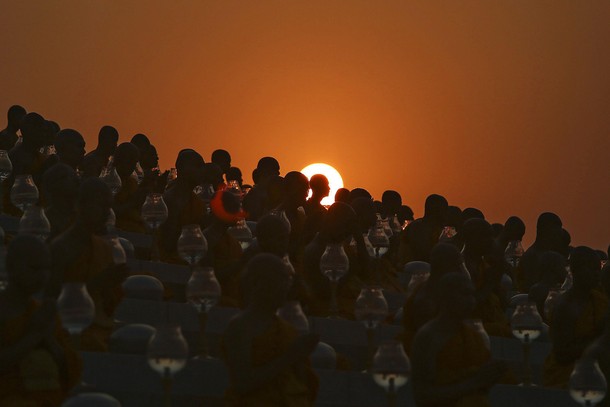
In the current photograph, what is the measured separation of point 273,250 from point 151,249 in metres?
3.00

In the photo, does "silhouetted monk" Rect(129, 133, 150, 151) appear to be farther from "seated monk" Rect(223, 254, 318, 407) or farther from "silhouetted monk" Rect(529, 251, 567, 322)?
"seated monk" Rect(223, 254, 318, 407)

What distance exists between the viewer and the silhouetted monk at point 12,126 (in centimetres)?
2122

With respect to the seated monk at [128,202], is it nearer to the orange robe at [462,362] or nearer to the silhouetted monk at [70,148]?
the silhouetted monk at [70,148]

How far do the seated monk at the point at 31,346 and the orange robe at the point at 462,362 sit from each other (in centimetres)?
286

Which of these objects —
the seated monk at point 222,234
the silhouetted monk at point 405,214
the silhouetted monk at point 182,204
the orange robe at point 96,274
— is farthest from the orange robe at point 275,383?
the silhouetted monk at point 405,214

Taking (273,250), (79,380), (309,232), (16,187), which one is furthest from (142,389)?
(309,232)

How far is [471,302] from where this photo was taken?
40.5 ft

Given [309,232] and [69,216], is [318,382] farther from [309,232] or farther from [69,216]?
[309,232]

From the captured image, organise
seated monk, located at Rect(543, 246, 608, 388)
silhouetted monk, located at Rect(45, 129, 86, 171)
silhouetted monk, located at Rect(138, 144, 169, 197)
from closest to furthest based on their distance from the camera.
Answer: seated monk, located at Rect(543, 246, 608, 388) → silhouetted monk, located at Rect(45, 129, 86, 171) → silhouetted monk, located at Rect(138, 144, 169, 197)

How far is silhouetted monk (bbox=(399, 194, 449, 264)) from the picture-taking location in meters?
20.8

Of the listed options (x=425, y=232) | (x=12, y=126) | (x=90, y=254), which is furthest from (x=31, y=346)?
(x=12, y=126)

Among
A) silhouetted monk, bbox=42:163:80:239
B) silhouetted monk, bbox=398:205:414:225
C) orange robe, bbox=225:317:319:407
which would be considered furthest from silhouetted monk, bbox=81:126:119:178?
orange robe, bbox=225:317:319:407

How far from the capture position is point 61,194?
46.1 ft

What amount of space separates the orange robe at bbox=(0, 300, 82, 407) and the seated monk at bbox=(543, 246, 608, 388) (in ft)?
18.8
